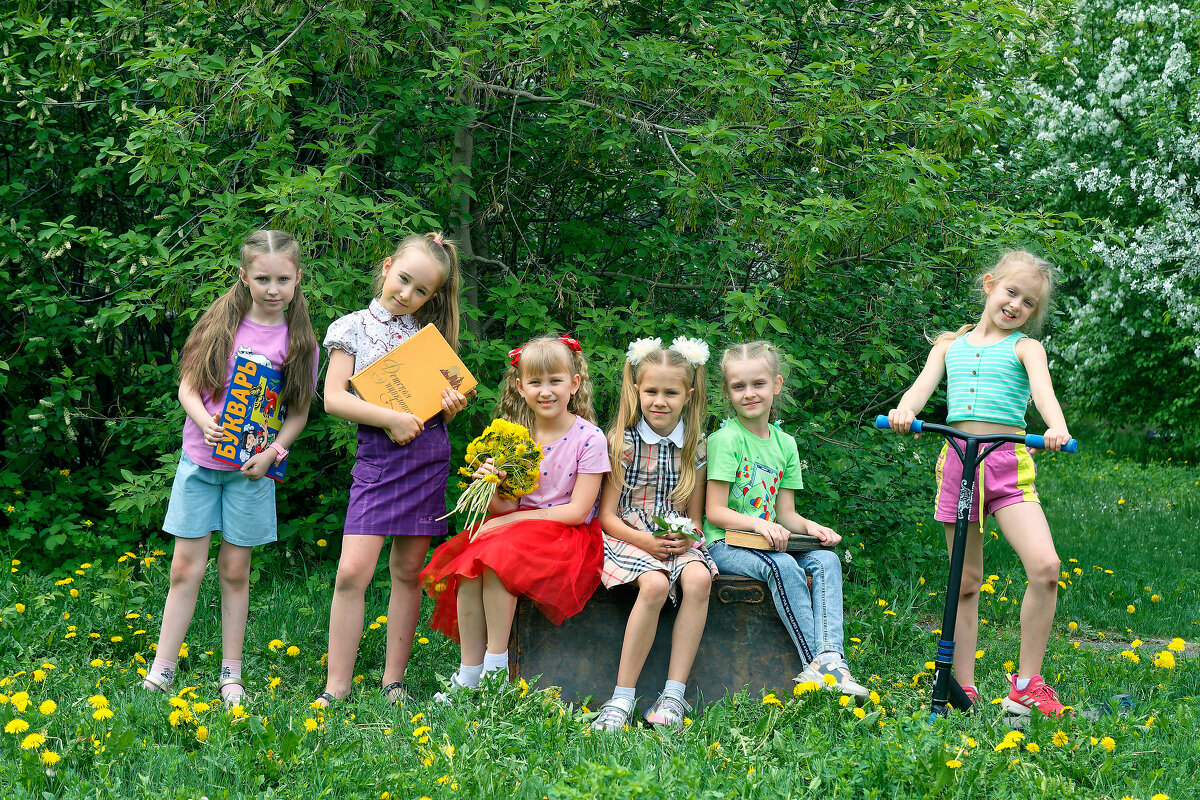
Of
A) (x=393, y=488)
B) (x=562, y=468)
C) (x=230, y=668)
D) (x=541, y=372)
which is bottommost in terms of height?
(x=230, y=668)

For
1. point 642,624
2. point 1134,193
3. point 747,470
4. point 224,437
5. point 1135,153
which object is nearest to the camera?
point 642,624

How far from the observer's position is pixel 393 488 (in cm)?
382

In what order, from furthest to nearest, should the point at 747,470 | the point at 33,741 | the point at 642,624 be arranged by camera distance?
1. the point at 747,470
2. the point at 642,624
3. the point at 33,741

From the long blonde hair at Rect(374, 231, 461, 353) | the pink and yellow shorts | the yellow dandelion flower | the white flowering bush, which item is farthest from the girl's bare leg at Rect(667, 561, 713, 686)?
the white flowering bush

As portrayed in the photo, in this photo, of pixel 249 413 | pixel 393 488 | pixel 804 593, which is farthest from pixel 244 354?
pixel 804 593

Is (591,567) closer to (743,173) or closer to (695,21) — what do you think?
(743,173)

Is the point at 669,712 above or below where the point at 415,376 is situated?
below

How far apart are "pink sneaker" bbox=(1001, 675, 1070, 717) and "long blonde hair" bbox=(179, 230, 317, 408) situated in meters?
2.86

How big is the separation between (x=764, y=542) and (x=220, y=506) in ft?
6.76

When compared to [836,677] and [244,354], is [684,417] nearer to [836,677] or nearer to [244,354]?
[836,677]

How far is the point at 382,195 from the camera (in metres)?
4.96

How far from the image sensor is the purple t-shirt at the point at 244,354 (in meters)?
3.74

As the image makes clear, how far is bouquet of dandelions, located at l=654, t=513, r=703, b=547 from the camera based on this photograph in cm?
376

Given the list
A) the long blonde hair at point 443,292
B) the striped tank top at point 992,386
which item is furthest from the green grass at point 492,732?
the long blonde hair at point 443,292
